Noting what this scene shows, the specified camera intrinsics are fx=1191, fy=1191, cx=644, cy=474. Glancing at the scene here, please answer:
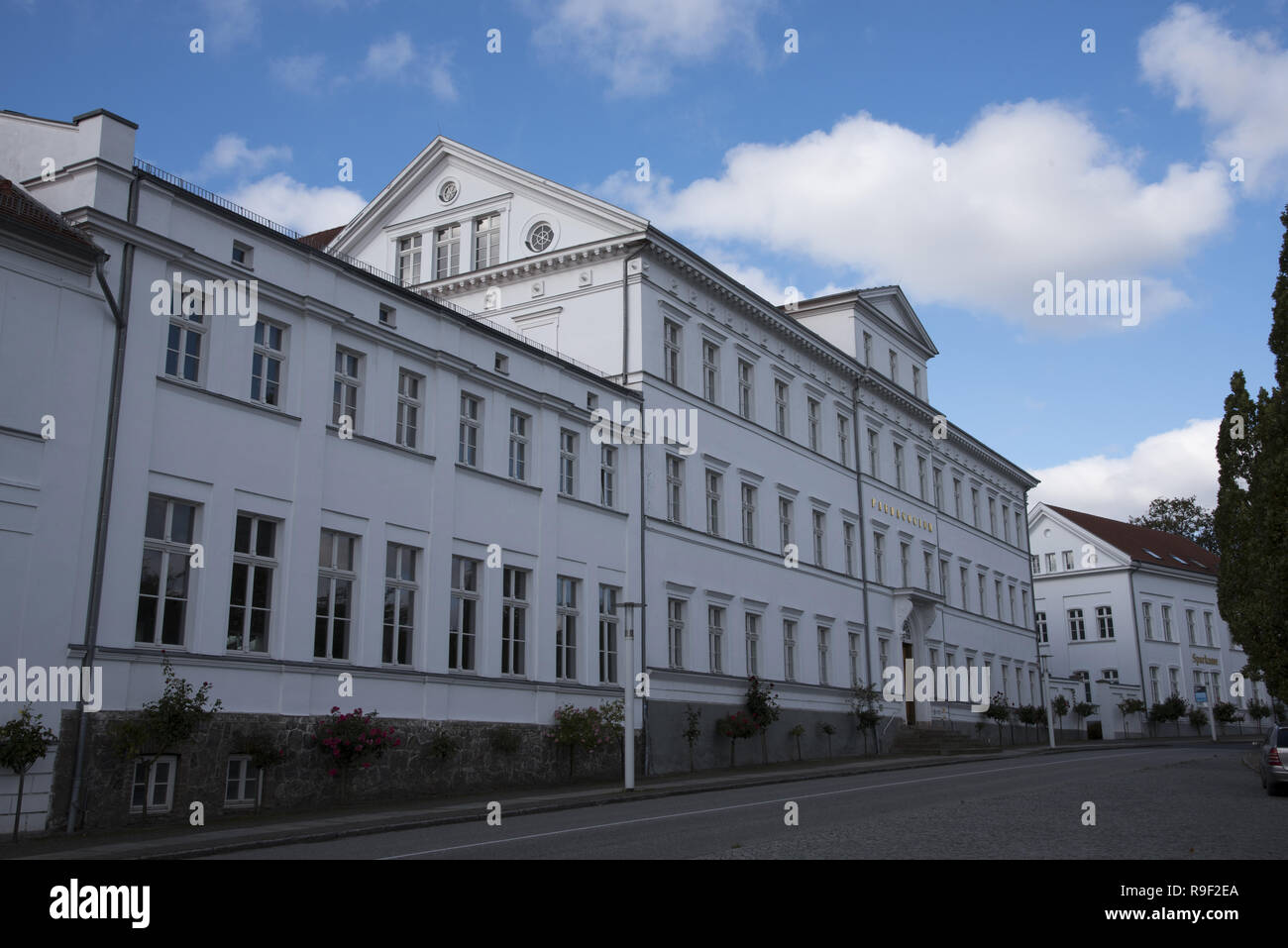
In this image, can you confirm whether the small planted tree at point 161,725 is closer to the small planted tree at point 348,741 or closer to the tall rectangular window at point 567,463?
the small planted tree at point 348,741

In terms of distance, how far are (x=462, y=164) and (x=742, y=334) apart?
986cm

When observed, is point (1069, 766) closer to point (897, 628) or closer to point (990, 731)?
point (897, 628)

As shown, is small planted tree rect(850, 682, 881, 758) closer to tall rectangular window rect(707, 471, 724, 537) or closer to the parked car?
tall rectangular window rect(707, 471, 724, 537)

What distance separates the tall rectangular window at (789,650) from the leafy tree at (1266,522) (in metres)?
13.3

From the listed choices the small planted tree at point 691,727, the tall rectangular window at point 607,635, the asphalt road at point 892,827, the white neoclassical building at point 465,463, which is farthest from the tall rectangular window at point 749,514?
the asphalt road at point 892,827

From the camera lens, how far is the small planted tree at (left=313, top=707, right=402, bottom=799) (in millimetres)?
19938

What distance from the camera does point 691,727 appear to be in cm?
3064

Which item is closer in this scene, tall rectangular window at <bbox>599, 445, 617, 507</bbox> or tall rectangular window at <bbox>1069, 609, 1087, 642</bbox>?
tall rectangular window at <bbox>599, 445, 617, 507</bbox>

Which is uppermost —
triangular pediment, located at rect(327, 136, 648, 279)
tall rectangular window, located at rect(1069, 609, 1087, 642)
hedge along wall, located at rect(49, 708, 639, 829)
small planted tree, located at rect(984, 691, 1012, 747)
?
triangular pediment, located at rect(327, 136, 648, 279)

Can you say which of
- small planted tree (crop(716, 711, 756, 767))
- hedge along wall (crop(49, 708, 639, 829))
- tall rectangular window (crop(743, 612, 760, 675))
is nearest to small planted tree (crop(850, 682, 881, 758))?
tall rectangular window (crop(743, 612, 760, 675))

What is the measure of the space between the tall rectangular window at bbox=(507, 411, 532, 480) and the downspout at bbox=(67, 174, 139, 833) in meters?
9.91

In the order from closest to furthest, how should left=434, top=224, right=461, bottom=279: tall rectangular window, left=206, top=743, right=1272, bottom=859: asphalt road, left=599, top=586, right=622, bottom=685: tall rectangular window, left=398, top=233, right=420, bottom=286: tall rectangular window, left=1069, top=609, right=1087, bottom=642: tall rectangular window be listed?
left=206, top=743, right=1272, bottom=859: asphalt road < left=599, top=586, right=622, bottom=685: tall rectangular window < left=434, top=224, right=461, bottom=279: tall rectangular window < left=398, top=233, right=420, bottom=286: tall rectangular window < left=1069, top=609, right=1087, bottom=642: tall rectangular window

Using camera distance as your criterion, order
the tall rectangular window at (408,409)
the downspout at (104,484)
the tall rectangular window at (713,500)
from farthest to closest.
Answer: the tall rectangular window at (713,500) < the tall rectangular window at (408,409) < the downspout at (104,484)

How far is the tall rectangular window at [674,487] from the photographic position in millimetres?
32156
